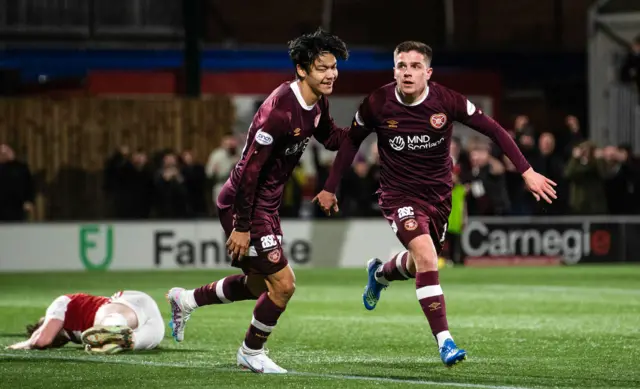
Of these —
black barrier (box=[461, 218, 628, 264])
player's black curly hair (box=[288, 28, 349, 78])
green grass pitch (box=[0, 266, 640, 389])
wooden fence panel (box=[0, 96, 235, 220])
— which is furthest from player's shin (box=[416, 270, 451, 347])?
wooden fence panel (box=[0, 96, 235, 220])

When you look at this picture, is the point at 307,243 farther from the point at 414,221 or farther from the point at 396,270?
the point at 414,221

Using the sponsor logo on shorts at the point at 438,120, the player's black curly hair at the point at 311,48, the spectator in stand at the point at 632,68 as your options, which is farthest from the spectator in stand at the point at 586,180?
the player's black curly hair at the point at 311,48

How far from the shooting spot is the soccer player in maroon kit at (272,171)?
29.2ft

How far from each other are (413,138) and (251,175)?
1573 mm

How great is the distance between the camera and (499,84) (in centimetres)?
3080

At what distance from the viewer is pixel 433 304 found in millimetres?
9328

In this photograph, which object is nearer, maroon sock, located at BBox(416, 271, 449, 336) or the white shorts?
maroon sock, located at BBox(416, 271, 449, 336)

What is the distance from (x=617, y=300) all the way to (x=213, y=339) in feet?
19.1

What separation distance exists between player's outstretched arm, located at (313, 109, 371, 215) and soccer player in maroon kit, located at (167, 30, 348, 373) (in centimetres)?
48

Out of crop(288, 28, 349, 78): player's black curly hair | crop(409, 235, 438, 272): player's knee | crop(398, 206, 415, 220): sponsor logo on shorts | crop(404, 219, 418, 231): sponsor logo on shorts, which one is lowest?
crop(409, 235, 438, 272): player's knee

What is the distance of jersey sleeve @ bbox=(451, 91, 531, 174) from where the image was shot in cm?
952

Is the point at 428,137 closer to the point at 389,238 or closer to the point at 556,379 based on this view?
the point at 556,379

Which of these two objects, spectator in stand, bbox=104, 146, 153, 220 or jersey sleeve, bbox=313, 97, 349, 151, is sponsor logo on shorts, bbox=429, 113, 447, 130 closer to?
jersey sleeve, bbox=313, 97, 349, 151

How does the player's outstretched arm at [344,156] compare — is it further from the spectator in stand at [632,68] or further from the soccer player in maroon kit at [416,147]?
the spectator in stand at [632,68]
